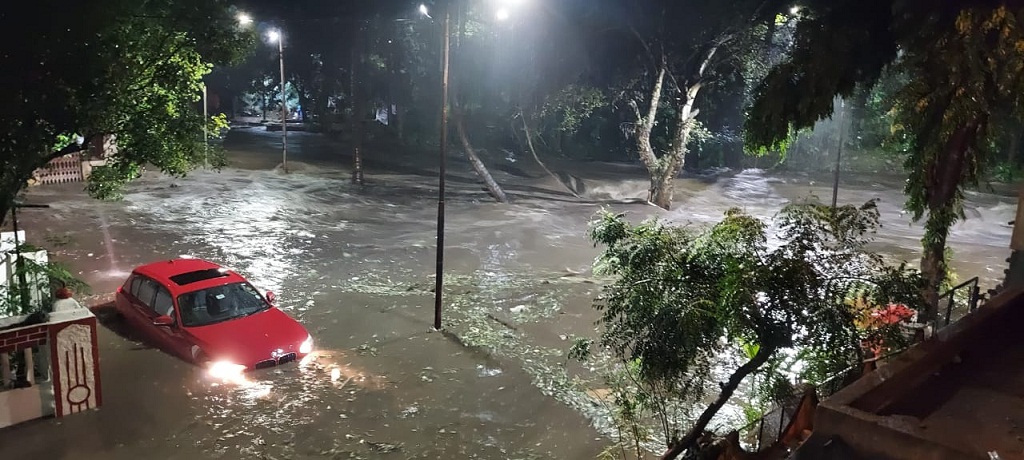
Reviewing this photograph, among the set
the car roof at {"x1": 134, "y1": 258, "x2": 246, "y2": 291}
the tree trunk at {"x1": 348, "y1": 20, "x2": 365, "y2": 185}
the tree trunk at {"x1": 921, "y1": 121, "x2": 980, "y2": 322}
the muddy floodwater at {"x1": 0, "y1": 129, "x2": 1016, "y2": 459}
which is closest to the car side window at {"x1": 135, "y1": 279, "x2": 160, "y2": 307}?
the car roof at {"x1": 134, "y1": 258, "x2": 246, "y2": 291}

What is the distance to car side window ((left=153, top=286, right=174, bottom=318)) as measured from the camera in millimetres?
11141

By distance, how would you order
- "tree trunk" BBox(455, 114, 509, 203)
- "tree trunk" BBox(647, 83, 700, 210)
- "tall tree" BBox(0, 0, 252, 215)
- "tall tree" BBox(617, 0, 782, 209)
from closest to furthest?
"tall tree" BBox(0, 0, 252, 215)
"tall tree" BBox(617, 0, 782, 209)
"tree trunk" BBox(647, 83, 700, 210)
"tree trunk" BBox(455, 114, 509, 203)

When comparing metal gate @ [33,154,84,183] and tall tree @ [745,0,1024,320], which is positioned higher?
tall tree @ [745,0,1024,320]

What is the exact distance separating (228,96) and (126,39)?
62847mm

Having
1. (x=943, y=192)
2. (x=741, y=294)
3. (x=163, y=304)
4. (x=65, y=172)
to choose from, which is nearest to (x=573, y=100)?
(x=65, y=172)

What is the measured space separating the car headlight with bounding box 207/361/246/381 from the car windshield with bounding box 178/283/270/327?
796 mm

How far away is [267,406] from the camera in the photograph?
9727 mm

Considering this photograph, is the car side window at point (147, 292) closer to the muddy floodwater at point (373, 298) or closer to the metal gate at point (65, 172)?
the muddy floodwater at point (373, 298)

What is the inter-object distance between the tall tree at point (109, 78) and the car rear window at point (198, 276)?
68.6 inches

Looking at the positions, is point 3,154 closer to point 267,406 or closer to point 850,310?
point 267,406

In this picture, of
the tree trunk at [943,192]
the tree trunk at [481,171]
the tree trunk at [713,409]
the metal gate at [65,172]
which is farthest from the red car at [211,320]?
the metal gate at [65,172]

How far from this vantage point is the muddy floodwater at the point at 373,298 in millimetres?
9094

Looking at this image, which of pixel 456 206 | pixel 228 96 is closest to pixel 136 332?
pixel 456 206

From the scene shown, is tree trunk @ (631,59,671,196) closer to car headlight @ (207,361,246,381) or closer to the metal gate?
car headlight @ (207,361,246,381)
